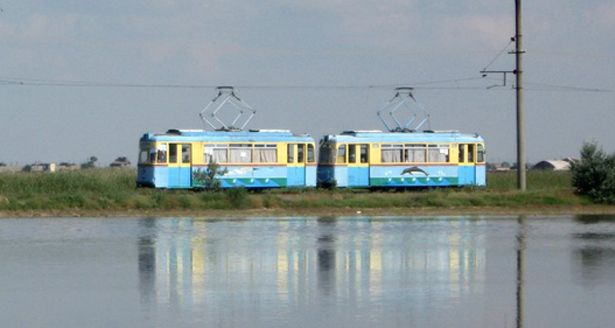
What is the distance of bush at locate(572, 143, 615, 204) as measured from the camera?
44.6 m

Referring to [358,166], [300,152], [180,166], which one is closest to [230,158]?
[180,166]

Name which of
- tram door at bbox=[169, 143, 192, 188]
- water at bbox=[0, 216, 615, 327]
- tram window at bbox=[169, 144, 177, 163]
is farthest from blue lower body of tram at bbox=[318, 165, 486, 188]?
water at bbox=[0, 216, 615, 327]

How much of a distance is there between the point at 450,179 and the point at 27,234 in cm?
2690

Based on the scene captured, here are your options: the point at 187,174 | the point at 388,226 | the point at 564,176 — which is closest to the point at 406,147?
the point at 187,174

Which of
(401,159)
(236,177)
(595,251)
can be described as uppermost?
(401,159)

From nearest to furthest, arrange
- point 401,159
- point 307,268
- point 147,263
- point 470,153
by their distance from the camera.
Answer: point 307,268 → point 147,263 → point 401,159 → point 470,153

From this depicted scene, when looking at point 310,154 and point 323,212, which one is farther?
point 310,154

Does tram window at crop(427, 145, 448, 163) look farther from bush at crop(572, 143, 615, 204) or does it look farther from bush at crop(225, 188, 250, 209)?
bush at crop(225, 188, 250, 209)

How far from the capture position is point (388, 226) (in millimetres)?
33875

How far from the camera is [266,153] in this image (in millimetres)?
52594

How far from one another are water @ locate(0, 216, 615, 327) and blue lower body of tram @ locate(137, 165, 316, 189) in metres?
17.4

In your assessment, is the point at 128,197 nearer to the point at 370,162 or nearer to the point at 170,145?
the point at 170,145

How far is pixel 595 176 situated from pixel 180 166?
1594 centimetres

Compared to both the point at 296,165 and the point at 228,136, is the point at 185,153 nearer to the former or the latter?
the point at 228,136
